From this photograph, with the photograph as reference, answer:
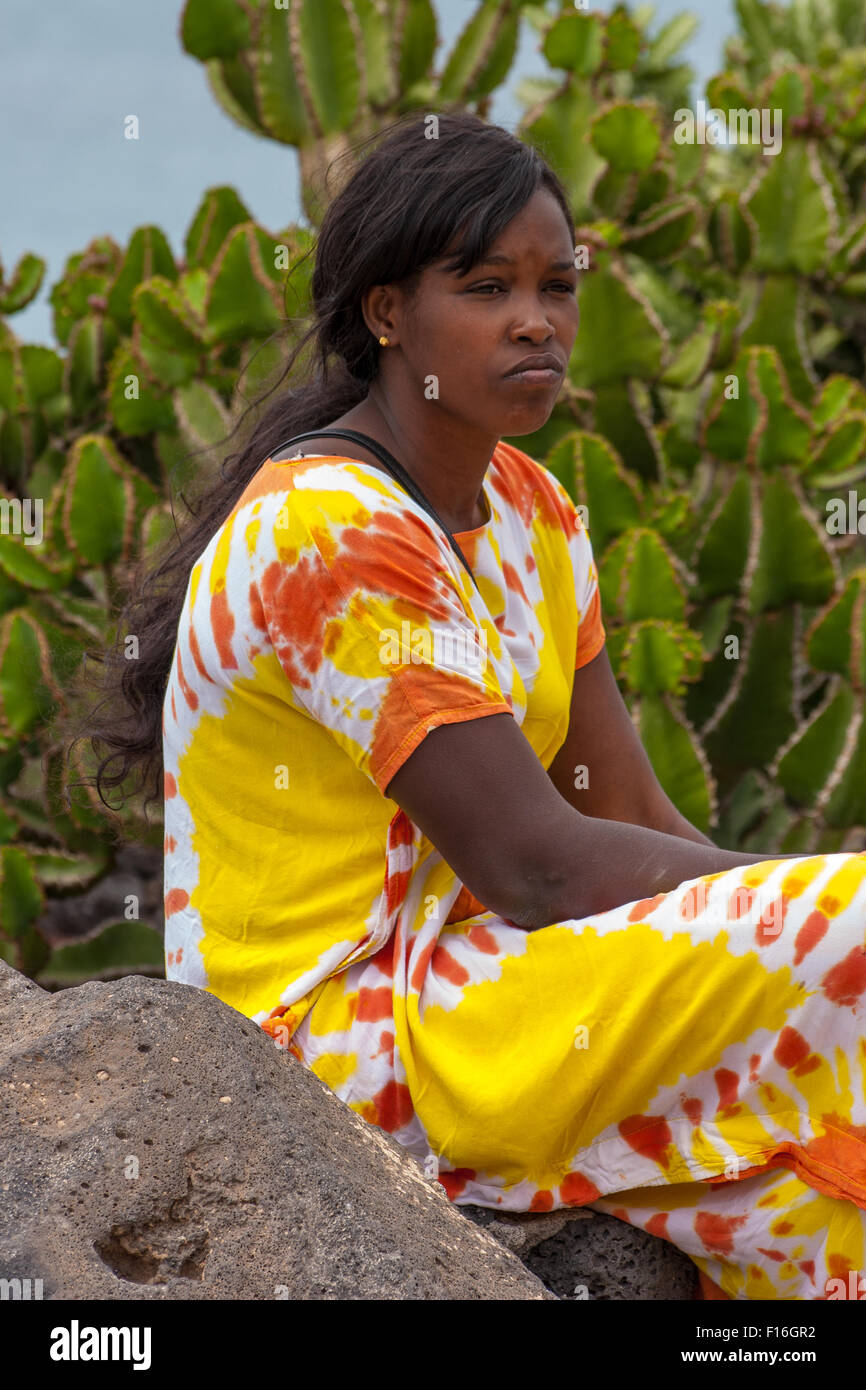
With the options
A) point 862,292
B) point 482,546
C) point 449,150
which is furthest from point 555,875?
point 862,292

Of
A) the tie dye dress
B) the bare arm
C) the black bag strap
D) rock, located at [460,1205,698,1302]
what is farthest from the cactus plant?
rock, located at [460,1205,698,1302]

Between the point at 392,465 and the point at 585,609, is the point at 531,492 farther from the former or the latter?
the point at 392,465

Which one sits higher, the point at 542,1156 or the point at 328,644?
the point at 328,644

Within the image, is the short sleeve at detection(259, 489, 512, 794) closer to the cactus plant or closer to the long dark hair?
the long dark hair

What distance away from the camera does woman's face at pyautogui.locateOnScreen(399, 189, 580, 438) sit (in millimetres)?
1848

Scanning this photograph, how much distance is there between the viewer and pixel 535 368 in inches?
73.4

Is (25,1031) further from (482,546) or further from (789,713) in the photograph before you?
(789,713)

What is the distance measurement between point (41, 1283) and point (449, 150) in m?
1.32

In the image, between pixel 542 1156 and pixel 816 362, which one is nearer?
pixel 542 1156

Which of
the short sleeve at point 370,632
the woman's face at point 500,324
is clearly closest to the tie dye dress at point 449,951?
the short sleeve at point 370,632

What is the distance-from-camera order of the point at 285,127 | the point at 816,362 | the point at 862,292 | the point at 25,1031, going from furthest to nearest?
the point at 816,362 → the point at 862,292 → the point at 285,127 → the point at 25,1031

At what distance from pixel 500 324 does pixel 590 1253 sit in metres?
1.04

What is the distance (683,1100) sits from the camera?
165cm

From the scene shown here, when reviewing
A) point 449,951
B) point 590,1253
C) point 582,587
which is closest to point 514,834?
point 449,951
